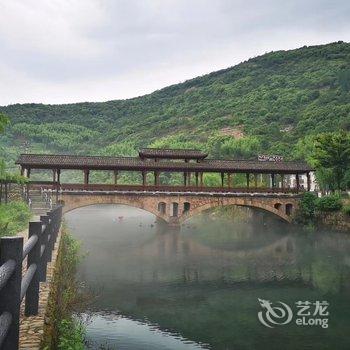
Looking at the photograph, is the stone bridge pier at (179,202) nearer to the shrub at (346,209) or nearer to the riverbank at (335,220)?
the riverbank at (335,220)

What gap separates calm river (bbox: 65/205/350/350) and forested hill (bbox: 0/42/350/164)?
55.4 m

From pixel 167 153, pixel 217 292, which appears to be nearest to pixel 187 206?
pixel 167 153

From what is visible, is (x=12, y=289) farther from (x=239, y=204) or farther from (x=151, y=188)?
(x=239, y=204)

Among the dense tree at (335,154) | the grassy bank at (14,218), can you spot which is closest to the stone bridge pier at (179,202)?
the dense tree at (335,154)

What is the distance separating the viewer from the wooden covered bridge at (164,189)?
4528cm

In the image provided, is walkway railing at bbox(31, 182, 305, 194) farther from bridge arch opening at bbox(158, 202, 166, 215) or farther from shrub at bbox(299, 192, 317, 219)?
shrub at bbox(299, 192, 317, 219)

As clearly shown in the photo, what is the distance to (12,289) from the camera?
156 inches

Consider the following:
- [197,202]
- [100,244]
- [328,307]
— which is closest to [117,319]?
[328,307]

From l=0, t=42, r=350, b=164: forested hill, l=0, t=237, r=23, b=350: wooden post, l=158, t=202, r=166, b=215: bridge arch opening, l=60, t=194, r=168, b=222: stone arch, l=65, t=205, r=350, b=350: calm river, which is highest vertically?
l=0, t=42, r=350, b=164: forested hill

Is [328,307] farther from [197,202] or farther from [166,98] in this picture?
[166,98]

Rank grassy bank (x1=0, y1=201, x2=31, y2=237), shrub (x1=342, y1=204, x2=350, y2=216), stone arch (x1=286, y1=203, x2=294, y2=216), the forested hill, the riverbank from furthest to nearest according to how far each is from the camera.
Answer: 1. the forested hill
2. stone arch (x1=286, y1=203, x2=294, y2=216)
3. the riverbank
4. shrub (x1=342, y1=204, x2=350, y2=216)
5. grassy bank (x1=0, y1=201, x2=31, y2=237)

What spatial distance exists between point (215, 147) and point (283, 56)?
109 m

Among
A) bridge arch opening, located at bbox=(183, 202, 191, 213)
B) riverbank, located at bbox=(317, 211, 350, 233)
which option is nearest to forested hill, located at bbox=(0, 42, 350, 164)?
riverbank, located at bbox=(317, 211, 350, 233)

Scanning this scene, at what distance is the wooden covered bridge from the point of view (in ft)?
149
